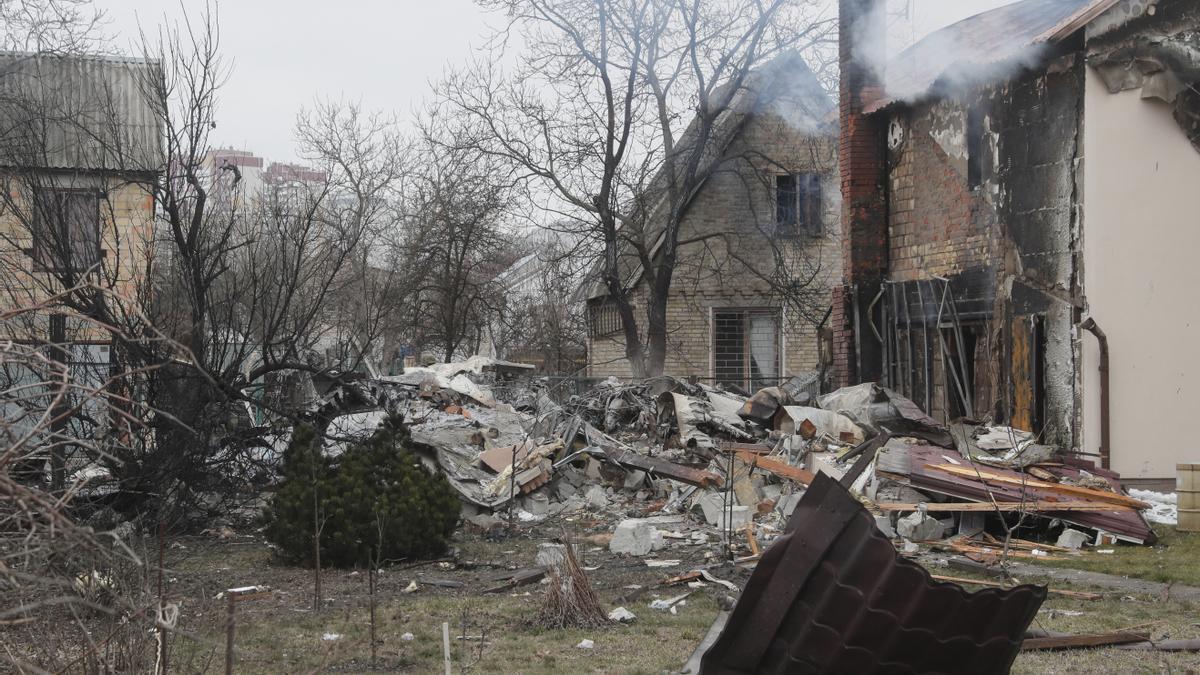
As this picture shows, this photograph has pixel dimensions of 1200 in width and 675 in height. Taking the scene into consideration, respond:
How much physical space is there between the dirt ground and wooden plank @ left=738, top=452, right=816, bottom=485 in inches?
112

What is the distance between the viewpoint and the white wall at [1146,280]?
14.7 m

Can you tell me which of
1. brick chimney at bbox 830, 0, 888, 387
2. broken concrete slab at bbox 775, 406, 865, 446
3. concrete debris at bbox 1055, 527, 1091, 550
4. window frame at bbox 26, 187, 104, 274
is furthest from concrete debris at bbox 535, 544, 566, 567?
brick chimney at bbox 830, 0, 888, 387

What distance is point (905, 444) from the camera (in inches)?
591

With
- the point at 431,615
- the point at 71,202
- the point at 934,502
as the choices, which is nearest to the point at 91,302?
the point at 71,202

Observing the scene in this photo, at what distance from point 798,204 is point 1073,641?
23346 millimetres

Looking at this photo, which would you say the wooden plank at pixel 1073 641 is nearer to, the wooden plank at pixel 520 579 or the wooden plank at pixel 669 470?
the wooden plank at pixel 520 579

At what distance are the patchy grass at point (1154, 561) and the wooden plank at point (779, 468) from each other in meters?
3.66

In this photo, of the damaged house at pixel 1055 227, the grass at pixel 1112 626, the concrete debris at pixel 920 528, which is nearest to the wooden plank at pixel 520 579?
the grass at pixel 1112 626

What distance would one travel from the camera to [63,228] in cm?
1242

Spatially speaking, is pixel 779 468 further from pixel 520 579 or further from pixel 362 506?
pixel 362 506

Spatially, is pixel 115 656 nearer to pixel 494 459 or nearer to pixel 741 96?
pixel 494 459

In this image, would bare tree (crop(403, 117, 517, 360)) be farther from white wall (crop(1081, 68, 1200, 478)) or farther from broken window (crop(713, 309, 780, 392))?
white wall (crop(1081, 68, 1200, 478))

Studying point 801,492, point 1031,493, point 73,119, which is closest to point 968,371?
point 801,492

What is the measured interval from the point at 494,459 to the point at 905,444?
540cm
